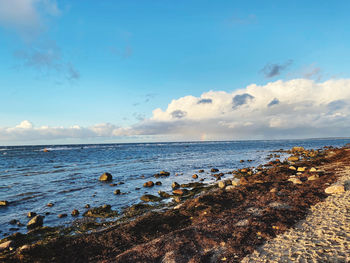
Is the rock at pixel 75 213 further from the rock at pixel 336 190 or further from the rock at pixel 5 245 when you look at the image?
the rock at pixel 336 190

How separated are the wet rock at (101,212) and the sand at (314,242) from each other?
11.1m

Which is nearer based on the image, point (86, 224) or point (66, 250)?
point (66, 250)

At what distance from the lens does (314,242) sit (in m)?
8.29

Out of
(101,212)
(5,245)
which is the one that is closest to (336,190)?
(101,212)

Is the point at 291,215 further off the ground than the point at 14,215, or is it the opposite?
the point at 291,215

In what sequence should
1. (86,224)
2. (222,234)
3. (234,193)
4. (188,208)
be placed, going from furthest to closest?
1. (234,193)
2. (188,208)
3. (86,224)
4. (222,234)

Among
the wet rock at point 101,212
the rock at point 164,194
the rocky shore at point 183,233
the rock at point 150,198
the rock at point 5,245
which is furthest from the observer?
the rock at point 164,194

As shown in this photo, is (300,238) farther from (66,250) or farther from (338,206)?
(66,250)

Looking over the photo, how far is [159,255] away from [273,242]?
16.6 feet

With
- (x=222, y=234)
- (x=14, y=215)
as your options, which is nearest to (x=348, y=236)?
(x=222, y=234)

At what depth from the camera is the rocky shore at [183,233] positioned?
884 centimetres

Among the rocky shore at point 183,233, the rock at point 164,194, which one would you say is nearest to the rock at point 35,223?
the rocky shore at point 183,233

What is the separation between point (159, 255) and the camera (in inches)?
340

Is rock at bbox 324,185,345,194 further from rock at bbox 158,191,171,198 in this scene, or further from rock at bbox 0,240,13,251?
rock at bbox 0,240,13,251
